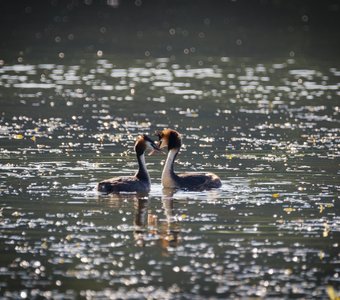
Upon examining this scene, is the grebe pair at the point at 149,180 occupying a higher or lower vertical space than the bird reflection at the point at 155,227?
higher

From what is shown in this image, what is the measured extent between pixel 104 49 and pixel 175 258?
41.2 meters

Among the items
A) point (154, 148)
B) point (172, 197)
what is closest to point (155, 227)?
point (172, 197)

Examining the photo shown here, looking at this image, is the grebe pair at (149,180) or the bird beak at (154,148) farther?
the bird beak at (154,148)

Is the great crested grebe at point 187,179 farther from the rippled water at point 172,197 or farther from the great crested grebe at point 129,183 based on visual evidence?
the great crested grebe at point 129,183

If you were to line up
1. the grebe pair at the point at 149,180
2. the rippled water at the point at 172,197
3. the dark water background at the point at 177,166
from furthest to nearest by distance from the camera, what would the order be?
the grebe pair at the point at 149,180 < the dark water background at the point at 177,166 < the rippled water at the point at 172,197

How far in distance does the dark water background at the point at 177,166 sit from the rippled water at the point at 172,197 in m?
0.04

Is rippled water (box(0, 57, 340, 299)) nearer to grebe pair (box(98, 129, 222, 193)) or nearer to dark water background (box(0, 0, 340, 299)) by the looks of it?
dark water background (box(0, 0, 340, 299))

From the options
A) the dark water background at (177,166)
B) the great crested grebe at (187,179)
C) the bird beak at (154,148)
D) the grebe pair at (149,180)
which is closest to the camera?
the dark water background at (177,166)

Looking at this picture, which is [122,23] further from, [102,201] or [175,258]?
[175,258]

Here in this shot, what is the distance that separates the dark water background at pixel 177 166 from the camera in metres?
16.3

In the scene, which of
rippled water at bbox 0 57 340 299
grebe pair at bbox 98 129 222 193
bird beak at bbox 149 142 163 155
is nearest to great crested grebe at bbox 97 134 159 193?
grebe pair at bbox 98 129 222 193

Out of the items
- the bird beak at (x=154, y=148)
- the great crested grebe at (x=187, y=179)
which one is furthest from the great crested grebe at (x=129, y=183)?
the bird beak at (x=154, y=148)

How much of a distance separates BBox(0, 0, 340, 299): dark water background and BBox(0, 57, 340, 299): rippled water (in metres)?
0.04

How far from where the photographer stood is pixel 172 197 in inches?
894
